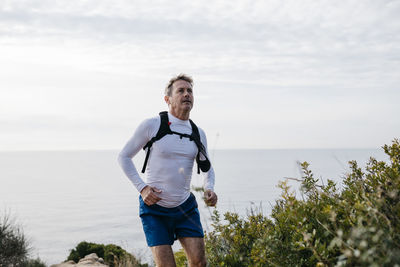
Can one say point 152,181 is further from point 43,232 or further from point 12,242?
point 43,232

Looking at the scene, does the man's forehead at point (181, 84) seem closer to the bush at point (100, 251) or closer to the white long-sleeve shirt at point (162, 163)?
the white long-sleeve shirt at point (162, 163)

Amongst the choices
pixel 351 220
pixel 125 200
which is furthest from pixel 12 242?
pixel 125 200

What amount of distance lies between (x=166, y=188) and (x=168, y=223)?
0.39 meters

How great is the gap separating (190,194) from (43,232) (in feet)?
128

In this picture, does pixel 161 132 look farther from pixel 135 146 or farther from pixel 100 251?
pixel 100 251

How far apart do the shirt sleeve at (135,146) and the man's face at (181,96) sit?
42 centimetres

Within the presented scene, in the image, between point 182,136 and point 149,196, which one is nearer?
point 149,196

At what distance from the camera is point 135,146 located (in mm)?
4070

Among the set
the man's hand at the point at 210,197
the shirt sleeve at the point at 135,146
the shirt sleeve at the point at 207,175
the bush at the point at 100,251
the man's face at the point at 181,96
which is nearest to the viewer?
the man's hand at the point at 210,197

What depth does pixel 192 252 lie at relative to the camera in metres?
3.95

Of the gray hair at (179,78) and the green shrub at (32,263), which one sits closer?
the gray hair at (179,78)

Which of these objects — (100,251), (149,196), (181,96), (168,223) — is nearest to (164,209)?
(168,223)

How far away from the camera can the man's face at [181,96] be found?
4371mm

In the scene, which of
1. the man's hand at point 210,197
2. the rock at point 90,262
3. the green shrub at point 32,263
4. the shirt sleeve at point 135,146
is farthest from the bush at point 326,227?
the green shrub at point 32,263
